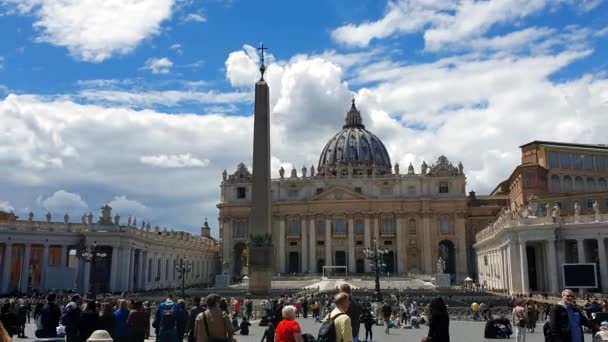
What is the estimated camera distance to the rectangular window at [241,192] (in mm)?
93625

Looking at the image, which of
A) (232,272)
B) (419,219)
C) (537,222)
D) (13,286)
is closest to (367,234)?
(419,219)

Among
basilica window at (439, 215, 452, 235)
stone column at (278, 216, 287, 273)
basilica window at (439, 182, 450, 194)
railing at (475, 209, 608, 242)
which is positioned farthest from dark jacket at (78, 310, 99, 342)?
basilica window at (439, 182, 450, 194)

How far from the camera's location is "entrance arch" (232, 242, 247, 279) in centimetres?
9188

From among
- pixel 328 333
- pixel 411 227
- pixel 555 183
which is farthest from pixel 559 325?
pixel 411 227

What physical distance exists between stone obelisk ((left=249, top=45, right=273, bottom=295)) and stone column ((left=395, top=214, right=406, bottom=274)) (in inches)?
2175

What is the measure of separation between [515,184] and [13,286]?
5488 cm

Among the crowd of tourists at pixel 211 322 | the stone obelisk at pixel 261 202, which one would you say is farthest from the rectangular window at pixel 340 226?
the crowd of tourists at pixel 211 322

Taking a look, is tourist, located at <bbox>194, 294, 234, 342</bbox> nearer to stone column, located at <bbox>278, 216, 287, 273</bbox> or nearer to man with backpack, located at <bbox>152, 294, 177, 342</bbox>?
man with backpack, located at <bbox>152, 294, 177, 342</bbox>

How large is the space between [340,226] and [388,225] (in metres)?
7.04

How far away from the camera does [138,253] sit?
61.5m

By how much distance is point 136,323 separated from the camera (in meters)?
11.8

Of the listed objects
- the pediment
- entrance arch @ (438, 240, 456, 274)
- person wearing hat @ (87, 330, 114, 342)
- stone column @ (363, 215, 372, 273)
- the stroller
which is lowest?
the stroller

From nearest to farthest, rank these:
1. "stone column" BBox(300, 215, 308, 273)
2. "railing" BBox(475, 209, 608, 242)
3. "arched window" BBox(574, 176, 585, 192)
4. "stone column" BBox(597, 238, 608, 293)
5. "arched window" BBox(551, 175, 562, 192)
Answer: "stone column" BBox(597, 238, 608, 293), "railing" BBox(475, 209, 608, 242), "arched window" BBox(551, 175, 562, 192), "arched window" BBox(574, 176, 585, 192), "stone column" BBox(300, 215, 308, 273)

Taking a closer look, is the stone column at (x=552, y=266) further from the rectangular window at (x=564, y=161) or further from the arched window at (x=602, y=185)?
the arched window at (x=602, y=185)
